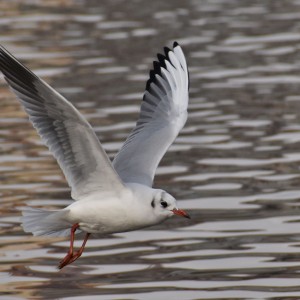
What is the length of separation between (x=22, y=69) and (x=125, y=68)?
31.6ft

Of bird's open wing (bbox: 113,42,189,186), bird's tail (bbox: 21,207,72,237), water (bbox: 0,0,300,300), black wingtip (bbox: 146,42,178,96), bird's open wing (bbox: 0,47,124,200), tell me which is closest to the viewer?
bird's open wing (bbox: 0,47,124,200)

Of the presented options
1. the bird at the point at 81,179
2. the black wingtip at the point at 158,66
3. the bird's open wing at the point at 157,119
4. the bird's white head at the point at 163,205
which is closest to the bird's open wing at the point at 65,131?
the bird at the point at 81,179

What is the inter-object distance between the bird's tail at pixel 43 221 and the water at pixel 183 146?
765mm

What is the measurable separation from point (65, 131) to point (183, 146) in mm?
5299

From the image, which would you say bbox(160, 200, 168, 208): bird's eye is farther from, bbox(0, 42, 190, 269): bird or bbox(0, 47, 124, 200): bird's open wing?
bbox(0, 47, 124, 200): bird's open wing

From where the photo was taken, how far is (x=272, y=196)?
11602mm

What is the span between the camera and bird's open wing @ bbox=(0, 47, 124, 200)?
8.12 meters

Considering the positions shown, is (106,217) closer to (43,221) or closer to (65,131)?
(43,221)

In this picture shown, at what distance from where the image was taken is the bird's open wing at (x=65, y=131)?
8125 millimetres

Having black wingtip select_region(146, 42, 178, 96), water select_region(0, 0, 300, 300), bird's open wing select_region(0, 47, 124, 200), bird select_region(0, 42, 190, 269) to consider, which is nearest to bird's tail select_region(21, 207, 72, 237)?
bird select_region(0, 42, 190, 269)

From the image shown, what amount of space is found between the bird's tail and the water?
2.51ft

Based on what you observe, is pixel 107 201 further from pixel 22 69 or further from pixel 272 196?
pixel 272 196

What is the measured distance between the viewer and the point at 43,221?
8648mm

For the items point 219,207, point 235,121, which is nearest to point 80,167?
point 219,207
